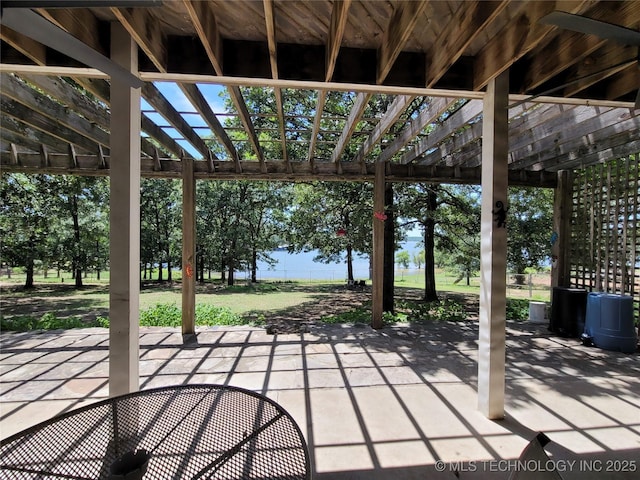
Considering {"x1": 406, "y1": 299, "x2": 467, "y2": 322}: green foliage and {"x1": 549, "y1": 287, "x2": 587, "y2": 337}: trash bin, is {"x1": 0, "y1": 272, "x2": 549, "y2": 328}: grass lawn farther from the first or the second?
{"x1": 549, "y1": 287, "x2": 587, "y2": 337}: trash bin

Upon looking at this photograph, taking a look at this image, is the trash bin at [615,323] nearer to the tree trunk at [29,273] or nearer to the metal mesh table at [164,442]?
the metal mesh table at [164,442]

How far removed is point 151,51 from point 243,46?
1.95 feet

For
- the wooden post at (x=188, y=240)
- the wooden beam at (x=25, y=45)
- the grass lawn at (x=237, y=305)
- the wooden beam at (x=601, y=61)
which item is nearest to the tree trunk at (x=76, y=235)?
the grass lawn at (x=237, y=305)

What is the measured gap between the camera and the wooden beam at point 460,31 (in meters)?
1.60

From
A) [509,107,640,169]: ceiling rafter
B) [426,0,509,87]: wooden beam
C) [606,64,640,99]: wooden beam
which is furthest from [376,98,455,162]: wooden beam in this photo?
[509,107,640,169]: ceiling rafter

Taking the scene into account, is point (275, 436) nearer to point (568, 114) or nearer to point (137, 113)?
point (137, 113)

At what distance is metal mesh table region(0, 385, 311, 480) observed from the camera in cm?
96

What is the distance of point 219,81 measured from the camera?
6.98ft

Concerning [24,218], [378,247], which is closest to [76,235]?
[24,218]

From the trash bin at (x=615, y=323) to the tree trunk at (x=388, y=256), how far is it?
122 inches

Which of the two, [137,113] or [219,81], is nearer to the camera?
[137,113]

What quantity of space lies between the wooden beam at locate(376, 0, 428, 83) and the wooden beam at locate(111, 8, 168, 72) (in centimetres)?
145

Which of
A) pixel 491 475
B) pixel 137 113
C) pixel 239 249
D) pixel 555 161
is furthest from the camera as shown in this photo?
pixel 239 249

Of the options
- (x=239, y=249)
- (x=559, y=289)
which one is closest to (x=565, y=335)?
(x=559, y=289)
